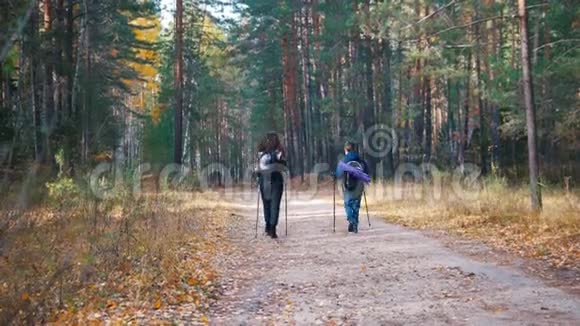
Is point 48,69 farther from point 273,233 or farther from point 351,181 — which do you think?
point 351,181

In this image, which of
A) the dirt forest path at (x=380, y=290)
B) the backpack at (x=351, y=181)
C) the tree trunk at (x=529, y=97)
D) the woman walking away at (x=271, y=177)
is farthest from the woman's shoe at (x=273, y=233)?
the tree trunk at (x=529, y=97)

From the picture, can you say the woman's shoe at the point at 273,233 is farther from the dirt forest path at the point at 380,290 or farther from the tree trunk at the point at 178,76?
the tree trunk at the point at 178,76

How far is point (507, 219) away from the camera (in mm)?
13102

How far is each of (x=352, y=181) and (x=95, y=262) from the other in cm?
746

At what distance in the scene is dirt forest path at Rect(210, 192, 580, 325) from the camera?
18.6 ft

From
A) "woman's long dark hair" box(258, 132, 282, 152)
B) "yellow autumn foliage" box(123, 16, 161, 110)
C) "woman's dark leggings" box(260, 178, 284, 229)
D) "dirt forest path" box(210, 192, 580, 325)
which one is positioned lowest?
"dirt forest path" box(210, 192, 580, 325)

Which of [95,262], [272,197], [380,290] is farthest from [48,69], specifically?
[380,290]

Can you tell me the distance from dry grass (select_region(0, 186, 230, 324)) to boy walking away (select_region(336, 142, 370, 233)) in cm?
315

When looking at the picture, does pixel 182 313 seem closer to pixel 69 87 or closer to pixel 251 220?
pixel 251 220

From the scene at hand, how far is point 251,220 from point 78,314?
40.9 ft

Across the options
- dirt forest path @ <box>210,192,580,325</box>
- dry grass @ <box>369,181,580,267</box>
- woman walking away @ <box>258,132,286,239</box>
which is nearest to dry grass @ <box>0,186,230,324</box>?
dirt forest path @ <box>210,192,580,325</box>

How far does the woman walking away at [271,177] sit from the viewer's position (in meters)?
12.6

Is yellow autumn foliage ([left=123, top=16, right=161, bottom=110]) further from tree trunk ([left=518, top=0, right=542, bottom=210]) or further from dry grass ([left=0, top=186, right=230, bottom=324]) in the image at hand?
dry grass ([left=0, top=186, right=230, bottom=324])

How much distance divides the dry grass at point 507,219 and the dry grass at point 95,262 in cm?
490
